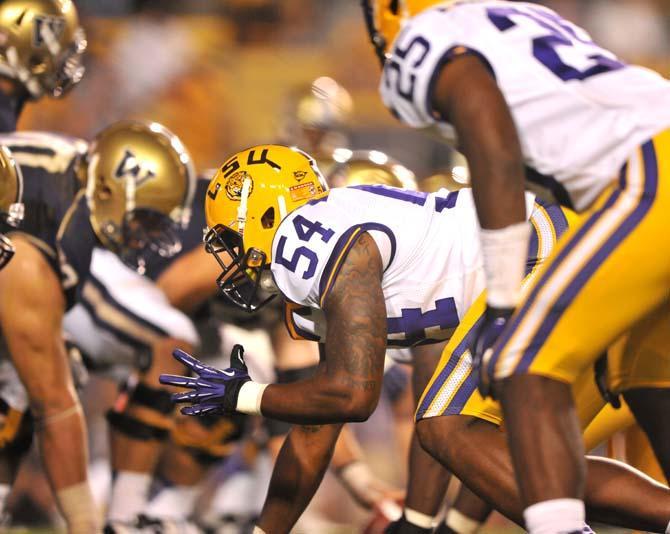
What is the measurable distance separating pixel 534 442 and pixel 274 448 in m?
2.56

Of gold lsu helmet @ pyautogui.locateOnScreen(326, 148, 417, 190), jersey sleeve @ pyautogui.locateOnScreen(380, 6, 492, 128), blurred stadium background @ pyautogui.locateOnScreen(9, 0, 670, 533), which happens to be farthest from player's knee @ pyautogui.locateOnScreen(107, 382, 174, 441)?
blurred stadium background @ pyautogui.locateOnScreen(9, 0, 670, 533)

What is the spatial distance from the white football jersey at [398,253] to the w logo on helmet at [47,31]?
179cm

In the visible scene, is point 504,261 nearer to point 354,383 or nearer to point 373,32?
point 354,383

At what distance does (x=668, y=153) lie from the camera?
2.56 meters

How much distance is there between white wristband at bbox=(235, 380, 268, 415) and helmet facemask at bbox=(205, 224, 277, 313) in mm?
335

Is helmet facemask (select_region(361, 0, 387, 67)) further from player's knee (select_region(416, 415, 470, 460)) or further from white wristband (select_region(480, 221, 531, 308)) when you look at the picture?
player's knee (select_region(416, 415, 470, 460))

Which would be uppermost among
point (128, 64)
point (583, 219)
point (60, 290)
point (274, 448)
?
point (583, 219)

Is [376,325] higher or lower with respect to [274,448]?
higher

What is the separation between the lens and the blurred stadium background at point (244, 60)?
9.44 meters

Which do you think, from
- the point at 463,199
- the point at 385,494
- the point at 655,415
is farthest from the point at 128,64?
the point at 655,415

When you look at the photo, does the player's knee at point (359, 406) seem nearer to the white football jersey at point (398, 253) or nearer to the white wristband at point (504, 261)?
the white football jersey at point (398, 253)

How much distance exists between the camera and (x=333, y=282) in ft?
9.93

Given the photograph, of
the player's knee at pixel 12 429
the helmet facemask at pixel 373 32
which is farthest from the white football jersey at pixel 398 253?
the player's knee at pixel 12 429

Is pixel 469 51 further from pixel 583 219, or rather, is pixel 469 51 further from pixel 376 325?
pixel 376 325
